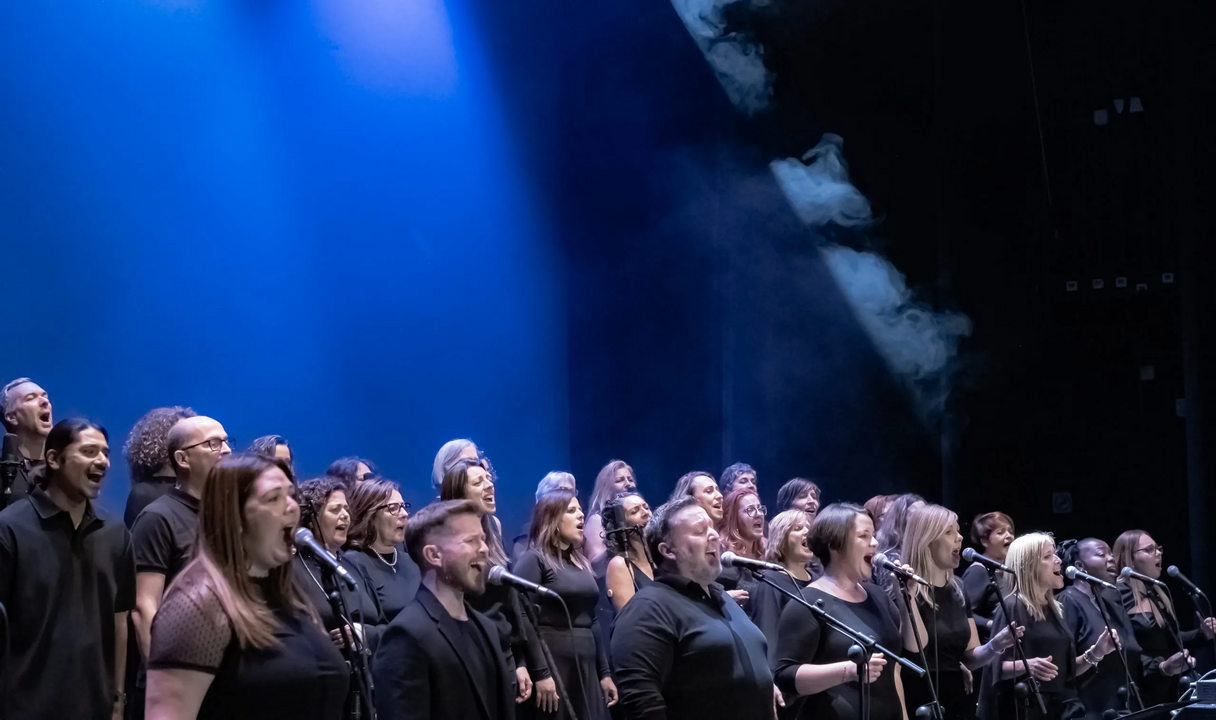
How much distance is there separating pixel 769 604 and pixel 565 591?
0.88 m

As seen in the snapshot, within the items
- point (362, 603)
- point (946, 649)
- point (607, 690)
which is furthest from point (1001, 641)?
point (362, 603)

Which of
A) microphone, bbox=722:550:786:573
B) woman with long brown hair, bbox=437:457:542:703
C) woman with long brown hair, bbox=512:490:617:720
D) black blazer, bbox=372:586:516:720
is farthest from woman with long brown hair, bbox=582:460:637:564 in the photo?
black blazer, bbox=372:586:516:720

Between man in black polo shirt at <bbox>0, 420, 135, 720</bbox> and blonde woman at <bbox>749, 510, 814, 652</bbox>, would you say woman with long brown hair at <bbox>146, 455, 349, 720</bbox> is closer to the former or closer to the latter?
man in black polo shirt at <bbox>0, 420, 135, 720</bbox>

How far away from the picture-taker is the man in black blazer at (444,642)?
3.33 meters

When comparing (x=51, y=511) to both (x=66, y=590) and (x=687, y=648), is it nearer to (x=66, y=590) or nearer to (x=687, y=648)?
(x=66, y=590)

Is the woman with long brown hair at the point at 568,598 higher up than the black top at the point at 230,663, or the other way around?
the black top at the point at 230,663

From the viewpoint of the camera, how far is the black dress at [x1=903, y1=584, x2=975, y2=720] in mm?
5984

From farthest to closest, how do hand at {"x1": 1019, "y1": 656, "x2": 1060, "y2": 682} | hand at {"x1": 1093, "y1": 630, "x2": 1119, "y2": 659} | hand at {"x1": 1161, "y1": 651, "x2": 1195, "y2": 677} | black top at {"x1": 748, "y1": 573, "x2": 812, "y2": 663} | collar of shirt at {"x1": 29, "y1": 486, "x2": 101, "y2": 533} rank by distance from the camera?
hand at {"x1": 1161, "y1": 651, "x2": 1195, "y2": 677}, hand at {"x1": 1093, "y1": 630, "x2": 1119, "y2": 659}, hand at {"x1": 1019, "y1": 656, "x2": 1060, "y2": 682}, black top at {"x1": 748, "y1": 573, "x2": 812, "y2": 663}, collar of shirt at {"x1": 29, "y1": 486, "x2": 101, "y2": 533}

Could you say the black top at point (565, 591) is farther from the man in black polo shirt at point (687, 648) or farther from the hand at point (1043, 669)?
the hand at point (1043, 669)

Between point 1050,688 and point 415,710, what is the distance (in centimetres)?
452

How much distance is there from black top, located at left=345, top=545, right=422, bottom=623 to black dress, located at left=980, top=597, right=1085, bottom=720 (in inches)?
127

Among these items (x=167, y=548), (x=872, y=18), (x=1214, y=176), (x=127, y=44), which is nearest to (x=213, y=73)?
(x=127, y=44)

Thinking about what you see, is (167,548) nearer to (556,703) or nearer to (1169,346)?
(556,703)

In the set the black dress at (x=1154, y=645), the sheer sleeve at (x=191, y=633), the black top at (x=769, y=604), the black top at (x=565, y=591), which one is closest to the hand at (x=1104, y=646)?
the black dress at (x=1154, y=645)
